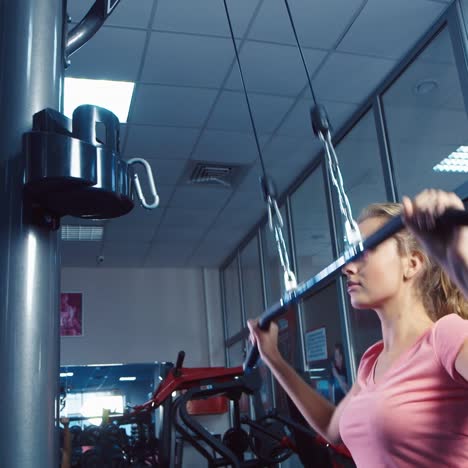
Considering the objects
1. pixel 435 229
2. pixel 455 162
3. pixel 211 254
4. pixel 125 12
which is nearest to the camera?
pixel 435 229

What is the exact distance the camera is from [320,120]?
100 cm

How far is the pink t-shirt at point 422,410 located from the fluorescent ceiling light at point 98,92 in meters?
3.10

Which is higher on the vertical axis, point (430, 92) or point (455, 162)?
point (430, 92)

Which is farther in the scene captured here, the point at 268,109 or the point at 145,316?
the point at 145,316

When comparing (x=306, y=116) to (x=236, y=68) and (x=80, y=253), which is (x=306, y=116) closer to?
(x=236, y=68)

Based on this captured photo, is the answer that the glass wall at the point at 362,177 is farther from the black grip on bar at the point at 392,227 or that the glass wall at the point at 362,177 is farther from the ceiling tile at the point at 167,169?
the black grip on bar at the point at 392,227

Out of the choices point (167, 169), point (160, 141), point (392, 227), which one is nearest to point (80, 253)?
point (167, 169)

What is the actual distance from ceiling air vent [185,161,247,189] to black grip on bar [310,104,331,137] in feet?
13.0

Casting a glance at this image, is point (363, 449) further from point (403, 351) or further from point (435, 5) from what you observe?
point (435, 5)

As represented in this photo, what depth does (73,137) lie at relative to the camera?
0.62 m

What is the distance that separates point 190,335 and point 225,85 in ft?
15.4

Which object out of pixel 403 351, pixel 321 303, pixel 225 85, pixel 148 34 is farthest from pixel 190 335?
pixel 403 351

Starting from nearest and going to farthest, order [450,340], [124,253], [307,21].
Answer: [450,340]
[307,21]
[124,253]

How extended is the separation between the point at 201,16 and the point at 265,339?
7.86 feet
